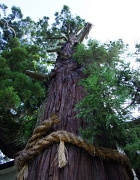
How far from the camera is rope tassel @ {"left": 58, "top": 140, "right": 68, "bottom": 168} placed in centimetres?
139

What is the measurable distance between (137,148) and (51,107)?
1179 mm

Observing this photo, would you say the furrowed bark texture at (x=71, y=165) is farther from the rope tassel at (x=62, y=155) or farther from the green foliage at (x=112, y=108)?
the green foliage at (x=112, y=108)

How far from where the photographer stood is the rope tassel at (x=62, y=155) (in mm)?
1391

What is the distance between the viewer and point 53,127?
1.83 meters

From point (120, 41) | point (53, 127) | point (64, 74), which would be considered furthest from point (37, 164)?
point (120, 41)

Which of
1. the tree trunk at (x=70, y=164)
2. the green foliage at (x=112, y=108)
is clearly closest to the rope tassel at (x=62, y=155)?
the tree trunk at (x=70, y=164)

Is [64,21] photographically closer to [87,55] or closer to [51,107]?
[87,55]

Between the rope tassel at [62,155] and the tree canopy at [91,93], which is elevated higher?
the tree canopy at [91,93]

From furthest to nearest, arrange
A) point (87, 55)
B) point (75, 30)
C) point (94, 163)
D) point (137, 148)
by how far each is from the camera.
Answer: point (75, 30), point (87, 55), point (94, 163), point (137, 148)

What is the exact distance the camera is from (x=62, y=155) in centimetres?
144

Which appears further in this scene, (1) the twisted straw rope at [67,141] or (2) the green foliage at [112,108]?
(1) the twisted straw rope at [67,141]

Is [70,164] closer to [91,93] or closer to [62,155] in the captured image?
[62,155]

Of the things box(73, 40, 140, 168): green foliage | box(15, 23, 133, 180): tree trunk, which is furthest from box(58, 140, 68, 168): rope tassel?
box(73, 40, 140, 168): green foliage

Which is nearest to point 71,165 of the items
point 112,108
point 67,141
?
point 67,141
